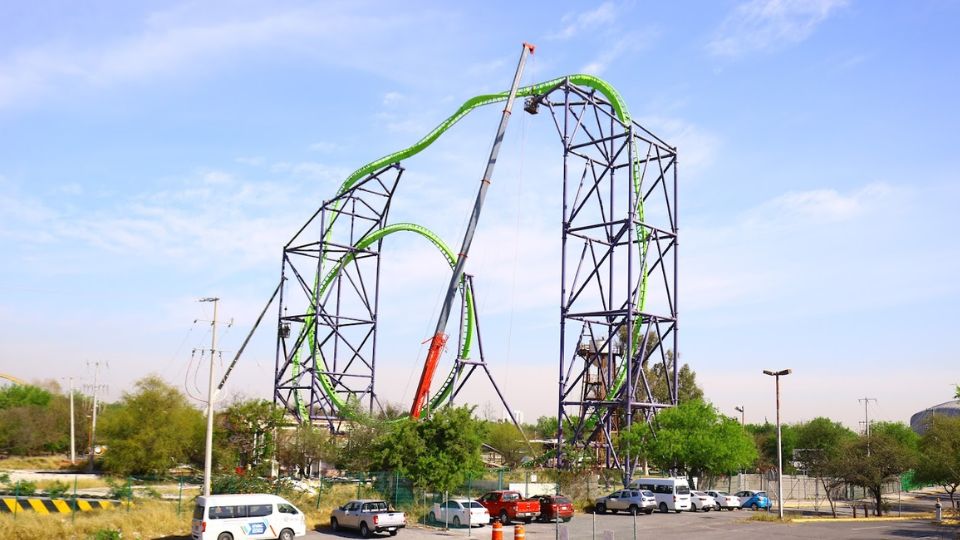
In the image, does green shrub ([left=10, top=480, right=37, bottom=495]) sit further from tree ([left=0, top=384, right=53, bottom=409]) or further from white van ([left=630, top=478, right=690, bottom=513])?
tree ([left=0, top=384, right=53, bottom=409])

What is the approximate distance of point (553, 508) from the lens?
1527 inches

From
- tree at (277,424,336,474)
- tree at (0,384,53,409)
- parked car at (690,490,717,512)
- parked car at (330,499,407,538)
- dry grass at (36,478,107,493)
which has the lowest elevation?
parked car at (690,490,717,512)

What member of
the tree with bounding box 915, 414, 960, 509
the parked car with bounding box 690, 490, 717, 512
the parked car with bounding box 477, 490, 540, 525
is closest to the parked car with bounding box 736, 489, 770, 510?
the parked car with bounding box 690, 490, 717, 512

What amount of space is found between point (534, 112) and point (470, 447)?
1026 inches

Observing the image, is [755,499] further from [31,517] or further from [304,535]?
[31,517]

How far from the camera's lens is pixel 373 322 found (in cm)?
6562

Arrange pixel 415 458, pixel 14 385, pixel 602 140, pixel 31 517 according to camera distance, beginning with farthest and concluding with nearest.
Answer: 1. pixel 14 385
2. pixel 602 140
3. pixel 415 458
4. pixel 31 517

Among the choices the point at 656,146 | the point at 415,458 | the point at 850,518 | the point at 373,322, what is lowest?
the point at 850,518

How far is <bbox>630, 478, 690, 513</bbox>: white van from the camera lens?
45062mm

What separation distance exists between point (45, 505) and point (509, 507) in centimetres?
1811

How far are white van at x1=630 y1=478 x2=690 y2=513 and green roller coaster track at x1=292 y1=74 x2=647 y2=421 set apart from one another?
1194cm

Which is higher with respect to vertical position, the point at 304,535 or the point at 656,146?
the point at 656,146

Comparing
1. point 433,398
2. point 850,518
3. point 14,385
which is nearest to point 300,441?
point 433,398

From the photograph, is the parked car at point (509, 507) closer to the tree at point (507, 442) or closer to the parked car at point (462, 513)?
the parked car at point (462, 513)
